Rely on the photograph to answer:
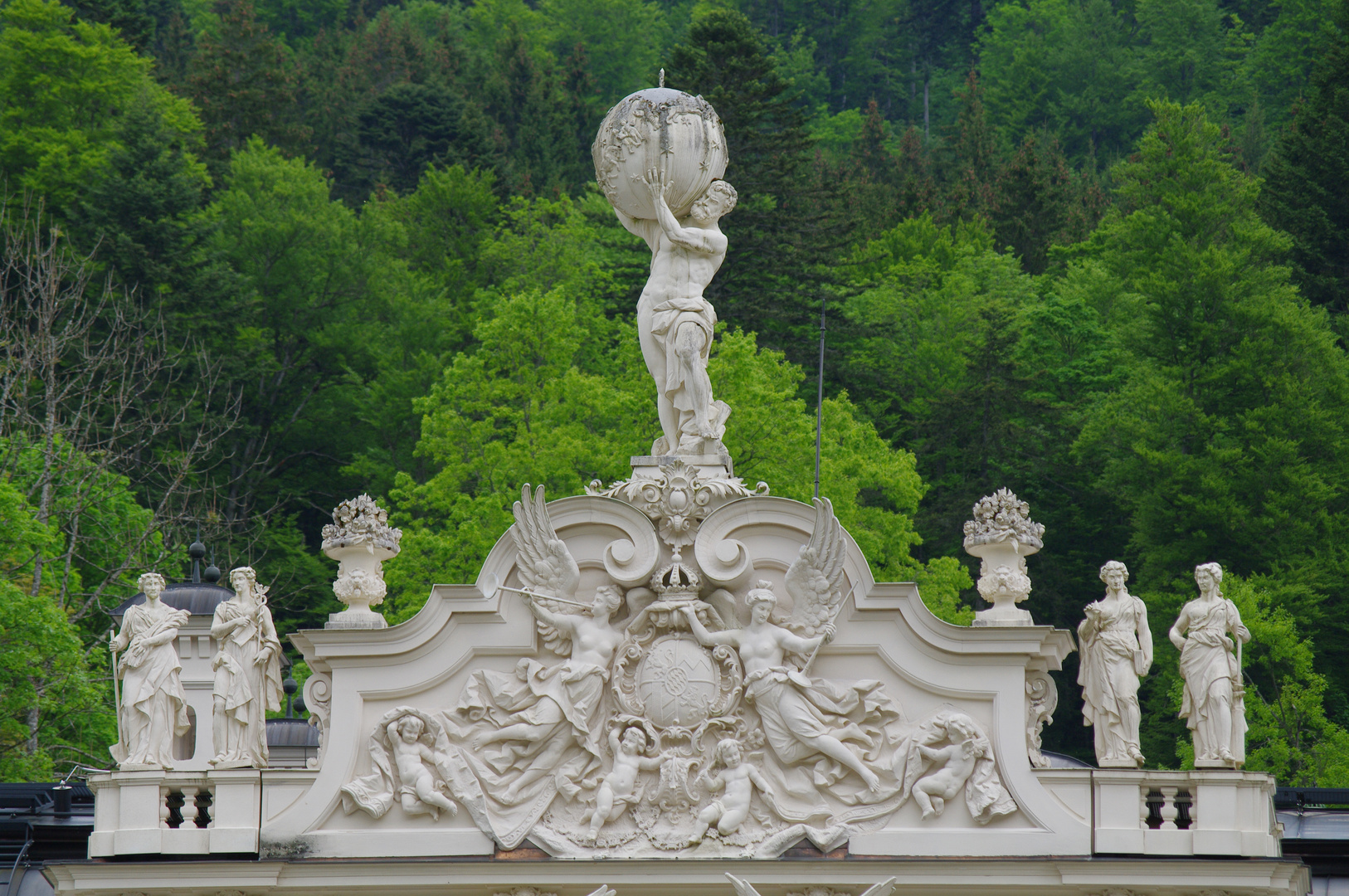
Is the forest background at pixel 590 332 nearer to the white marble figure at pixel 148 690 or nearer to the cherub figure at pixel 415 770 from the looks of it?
the white marble figure at pixel 148 690

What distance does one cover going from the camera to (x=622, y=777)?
2116 centimetres

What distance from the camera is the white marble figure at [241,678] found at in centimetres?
2142

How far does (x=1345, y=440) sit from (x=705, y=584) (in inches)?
967

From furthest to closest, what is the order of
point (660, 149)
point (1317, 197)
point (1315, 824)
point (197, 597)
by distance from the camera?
point (1317, 197)
point (197, 597)
point (1315, 824)
point (660, 149)

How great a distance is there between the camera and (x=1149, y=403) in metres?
44.7

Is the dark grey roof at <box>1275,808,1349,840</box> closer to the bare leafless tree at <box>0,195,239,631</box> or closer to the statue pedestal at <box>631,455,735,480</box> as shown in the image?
the statue pedestal at <box>631,455,735,480</box>

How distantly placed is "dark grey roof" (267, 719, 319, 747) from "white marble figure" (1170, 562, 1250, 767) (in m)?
14.1

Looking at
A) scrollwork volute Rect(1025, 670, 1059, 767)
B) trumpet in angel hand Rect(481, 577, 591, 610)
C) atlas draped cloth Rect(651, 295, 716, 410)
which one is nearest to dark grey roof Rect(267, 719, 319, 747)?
trumpet in angel hand Rect(481, 577, 591, 610)

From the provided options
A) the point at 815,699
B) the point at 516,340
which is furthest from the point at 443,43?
the point at 815,699

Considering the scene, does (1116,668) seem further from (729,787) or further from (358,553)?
(358,553)

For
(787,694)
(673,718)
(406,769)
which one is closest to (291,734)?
(406,769)

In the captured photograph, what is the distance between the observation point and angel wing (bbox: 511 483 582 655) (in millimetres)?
21391

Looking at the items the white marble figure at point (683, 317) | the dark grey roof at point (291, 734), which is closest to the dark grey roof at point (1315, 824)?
the white marble figure at point (683, 317)

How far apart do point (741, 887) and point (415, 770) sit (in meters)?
3.08
